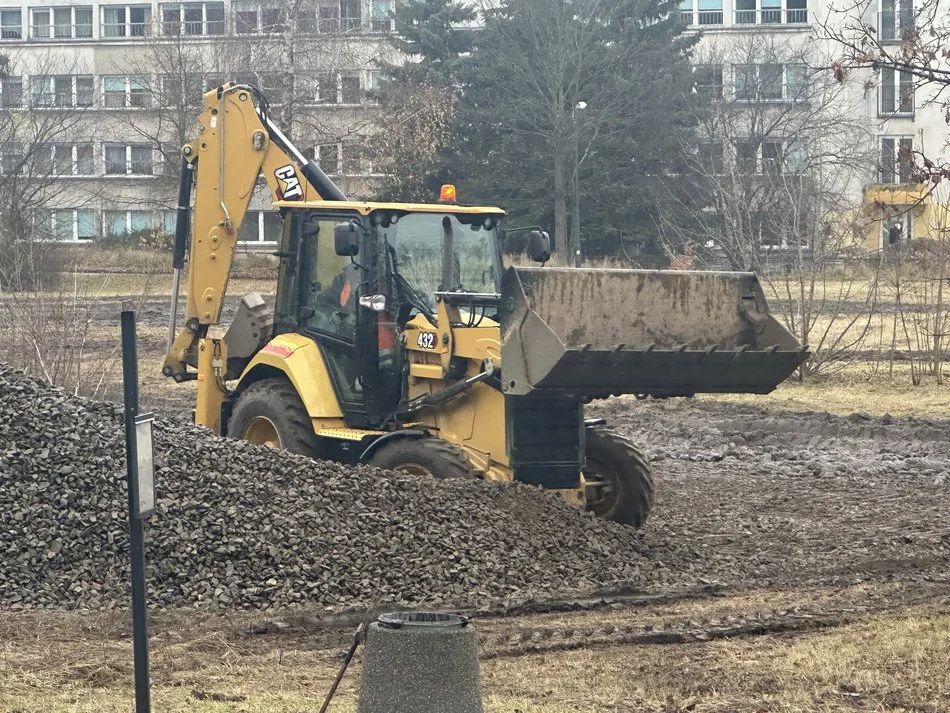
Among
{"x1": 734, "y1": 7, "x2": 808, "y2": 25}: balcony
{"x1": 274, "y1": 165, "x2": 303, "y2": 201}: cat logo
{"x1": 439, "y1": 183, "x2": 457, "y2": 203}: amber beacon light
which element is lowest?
{"x1": 439, "y1": 183, "x2": 457, "y2": 203}: amber beacon light

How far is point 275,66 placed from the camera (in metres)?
46.8

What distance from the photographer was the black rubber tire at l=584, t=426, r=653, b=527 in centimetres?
1208

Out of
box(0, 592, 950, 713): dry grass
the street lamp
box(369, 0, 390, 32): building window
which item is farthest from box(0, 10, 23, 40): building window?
box(0, 592, 950, 713): dry grass

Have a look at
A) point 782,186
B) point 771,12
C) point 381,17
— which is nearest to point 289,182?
point 782,186

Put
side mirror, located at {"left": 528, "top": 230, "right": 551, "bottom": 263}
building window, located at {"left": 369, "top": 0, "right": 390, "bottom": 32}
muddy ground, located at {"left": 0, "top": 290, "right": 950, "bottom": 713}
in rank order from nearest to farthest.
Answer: muddy ground, located at {"left": 0, "top": 290, "right": 950, "bottom": 713}, side mirror, located at {"left": 528, "top": 230, "right": 551, "bottom": 263}, building window, located at {"left": 369, "top": 0, "right": 390, "bottom": 32}

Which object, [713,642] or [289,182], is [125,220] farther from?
[713,642]

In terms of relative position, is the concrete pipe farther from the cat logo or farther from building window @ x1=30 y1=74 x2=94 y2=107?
building window @ x1=30 y1=74 x2=94 y2=107

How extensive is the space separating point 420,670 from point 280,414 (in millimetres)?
7018

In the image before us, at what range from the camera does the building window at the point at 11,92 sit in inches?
2007

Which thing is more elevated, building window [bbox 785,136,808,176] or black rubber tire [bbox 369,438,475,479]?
building window [bbox 785,136,808,176]

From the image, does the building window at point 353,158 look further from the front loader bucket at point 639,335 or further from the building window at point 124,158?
the front loader bucket at point 639,335

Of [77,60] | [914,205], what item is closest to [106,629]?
[914,205]

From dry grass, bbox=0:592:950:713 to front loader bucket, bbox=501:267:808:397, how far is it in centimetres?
188

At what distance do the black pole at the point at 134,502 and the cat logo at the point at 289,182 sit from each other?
8.24 metres
